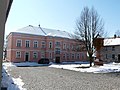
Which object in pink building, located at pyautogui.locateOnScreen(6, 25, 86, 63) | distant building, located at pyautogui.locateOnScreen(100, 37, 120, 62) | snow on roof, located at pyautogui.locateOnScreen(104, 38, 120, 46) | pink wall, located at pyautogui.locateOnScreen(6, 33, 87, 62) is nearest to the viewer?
pink wall, located at pyautogui.locateOnScreen(6, 33, 87, 62)

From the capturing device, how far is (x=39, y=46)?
56219mm

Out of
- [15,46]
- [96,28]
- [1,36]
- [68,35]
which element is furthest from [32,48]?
[1,36]

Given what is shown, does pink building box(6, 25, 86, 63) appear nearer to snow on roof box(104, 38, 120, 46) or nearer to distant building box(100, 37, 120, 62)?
distant building box(100, 37, 120, 62)

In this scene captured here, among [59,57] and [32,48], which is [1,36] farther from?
[59,57]

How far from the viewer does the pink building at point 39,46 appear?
2042 inches

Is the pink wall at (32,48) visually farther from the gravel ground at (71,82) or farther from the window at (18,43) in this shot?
the gravel ground at (71,82)

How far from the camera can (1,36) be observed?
4.21 meters

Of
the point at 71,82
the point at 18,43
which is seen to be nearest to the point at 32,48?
the point at 18,43

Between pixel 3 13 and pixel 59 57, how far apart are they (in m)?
55.6

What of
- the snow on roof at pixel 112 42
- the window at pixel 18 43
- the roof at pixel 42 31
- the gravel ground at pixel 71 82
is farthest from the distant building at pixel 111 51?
the gravel ground at pixel 71 82

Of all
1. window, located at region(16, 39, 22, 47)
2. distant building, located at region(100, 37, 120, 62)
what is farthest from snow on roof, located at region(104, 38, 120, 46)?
window, located at region(16, 39, 22, 47)

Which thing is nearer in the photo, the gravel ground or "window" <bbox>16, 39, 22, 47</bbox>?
the gravel ground

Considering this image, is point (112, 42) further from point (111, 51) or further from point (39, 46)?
point (39, 46)

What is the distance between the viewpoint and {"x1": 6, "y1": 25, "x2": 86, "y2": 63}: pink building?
2042 inches
